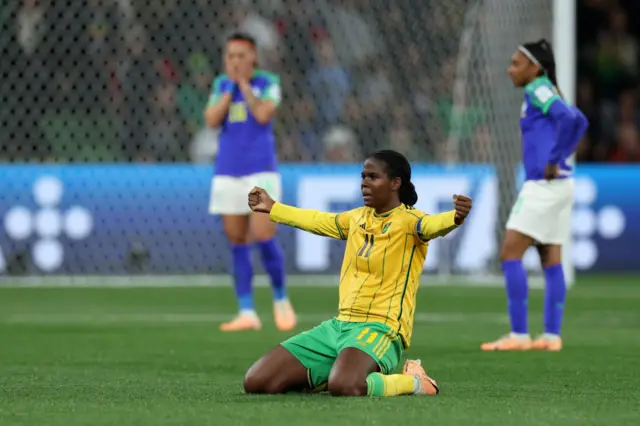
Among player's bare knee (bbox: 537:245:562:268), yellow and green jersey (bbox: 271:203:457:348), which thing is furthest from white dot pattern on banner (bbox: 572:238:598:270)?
yellow and green jersey (bbox: 271:203:457:348)

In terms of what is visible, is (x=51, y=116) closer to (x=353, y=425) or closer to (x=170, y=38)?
(x=170, y=38)

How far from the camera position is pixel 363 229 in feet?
22.5

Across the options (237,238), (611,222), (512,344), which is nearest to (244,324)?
(237,238)

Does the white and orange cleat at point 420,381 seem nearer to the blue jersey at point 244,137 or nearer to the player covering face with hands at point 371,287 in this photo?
the player covering face with hands at point 371,287

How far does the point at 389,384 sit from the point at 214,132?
9704mm

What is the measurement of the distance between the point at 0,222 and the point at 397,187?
8.76m

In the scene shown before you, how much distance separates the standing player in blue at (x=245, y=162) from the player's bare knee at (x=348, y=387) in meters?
4.28

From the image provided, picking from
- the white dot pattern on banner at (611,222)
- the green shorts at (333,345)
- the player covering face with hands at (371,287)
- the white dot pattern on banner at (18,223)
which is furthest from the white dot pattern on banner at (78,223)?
the green shorts at (333,345)

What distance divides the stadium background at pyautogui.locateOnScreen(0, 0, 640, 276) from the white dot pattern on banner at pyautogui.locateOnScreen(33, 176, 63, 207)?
0.02 m

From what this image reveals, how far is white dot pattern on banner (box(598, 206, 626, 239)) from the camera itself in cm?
1573

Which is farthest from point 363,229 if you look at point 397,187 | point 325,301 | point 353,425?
point 325,301

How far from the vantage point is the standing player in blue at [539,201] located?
9102 mm

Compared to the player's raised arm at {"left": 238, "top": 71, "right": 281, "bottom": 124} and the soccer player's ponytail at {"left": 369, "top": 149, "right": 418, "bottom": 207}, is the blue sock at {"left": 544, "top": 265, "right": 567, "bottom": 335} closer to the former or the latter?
the player's raised arm at {"left": 238, "top": 71, "right": 281, "bottom": 124}

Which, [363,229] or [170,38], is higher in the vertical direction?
[170,38]
